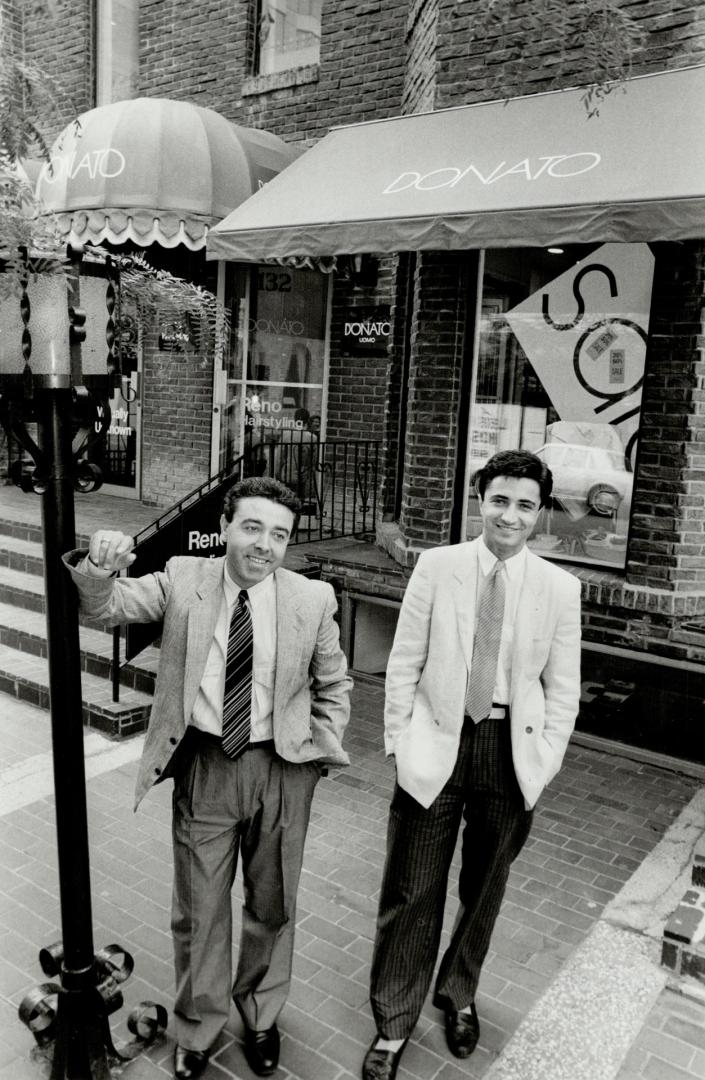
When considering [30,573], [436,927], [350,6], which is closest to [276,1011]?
[436,927]

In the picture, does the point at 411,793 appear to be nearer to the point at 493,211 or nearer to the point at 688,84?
the point at 493,211

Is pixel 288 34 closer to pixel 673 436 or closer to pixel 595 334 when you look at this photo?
pixel 595 334

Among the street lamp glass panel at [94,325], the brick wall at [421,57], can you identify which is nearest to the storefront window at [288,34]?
the brick wall at [421,57]

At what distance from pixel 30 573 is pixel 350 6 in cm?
615

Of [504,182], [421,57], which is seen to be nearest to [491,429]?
[504,182]

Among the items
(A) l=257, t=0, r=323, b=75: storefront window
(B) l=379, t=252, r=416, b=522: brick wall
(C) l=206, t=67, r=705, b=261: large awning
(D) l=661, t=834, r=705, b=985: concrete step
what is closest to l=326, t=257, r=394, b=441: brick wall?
(B) l=379, t=252, r=416, b=522: brick wall

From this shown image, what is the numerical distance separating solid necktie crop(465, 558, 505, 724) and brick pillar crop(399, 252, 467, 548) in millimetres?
3767

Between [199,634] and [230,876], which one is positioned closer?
[199,634]

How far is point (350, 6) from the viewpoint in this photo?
8523 mm

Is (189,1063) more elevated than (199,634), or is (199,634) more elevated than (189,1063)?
(199,634)

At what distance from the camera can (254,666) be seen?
2812 mm

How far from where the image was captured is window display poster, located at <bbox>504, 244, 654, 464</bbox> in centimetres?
582

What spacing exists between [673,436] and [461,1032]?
12.2ft

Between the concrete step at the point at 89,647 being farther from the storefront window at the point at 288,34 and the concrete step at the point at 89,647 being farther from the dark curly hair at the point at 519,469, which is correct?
the storefront window at the point at 288,34
